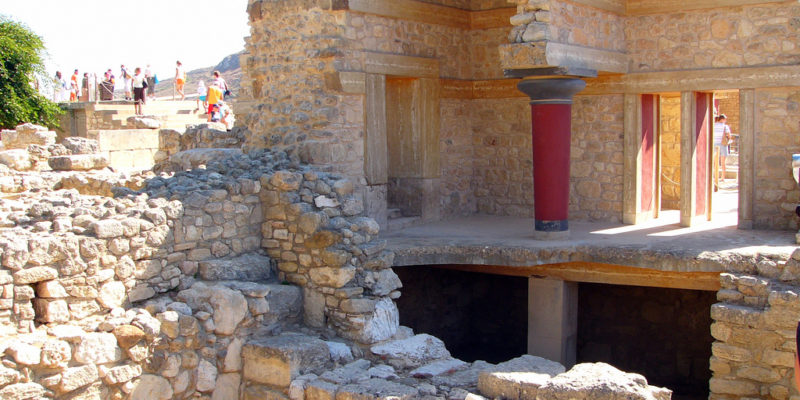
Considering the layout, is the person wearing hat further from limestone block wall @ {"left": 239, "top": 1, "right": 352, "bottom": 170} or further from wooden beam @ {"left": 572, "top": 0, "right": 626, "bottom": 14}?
limestone block wall @ {"left": 239, "top": 1, "right": 352, "bottom": 170}

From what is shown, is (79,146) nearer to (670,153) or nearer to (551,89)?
(551,89)

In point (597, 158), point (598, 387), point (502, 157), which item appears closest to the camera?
point (598, 387)

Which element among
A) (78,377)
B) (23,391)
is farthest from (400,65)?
(23,391)

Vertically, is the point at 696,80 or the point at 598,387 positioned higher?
the point at 696,80

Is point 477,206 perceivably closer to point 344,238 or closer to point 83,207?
point 344,238

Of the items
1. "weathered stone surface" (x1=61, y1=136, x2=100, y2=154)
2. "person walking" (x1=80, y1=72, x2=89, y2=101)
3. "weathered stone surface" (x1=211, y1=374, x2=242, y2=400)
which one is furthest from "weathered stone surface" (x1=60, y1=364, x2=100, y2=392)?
"person walking" (x1=80, y1=72, x2=89, y2=101)

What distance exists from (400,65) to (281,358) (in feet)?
16.7

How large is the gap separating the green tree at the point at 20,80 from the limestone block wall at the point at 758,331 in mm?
18580

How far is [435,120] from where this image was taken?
1179 centimetres

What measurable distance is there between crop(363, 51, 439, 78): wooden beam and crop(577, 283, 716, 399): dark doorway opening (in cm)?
376

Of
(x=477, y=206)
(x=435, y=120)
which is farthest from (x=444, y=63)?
(x=477, y=206)

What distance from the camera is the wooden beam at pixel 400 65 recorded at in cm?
1050

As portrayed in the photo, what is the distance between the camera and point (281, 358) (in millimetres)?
7094

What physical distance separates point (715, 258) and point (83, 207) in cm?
628
